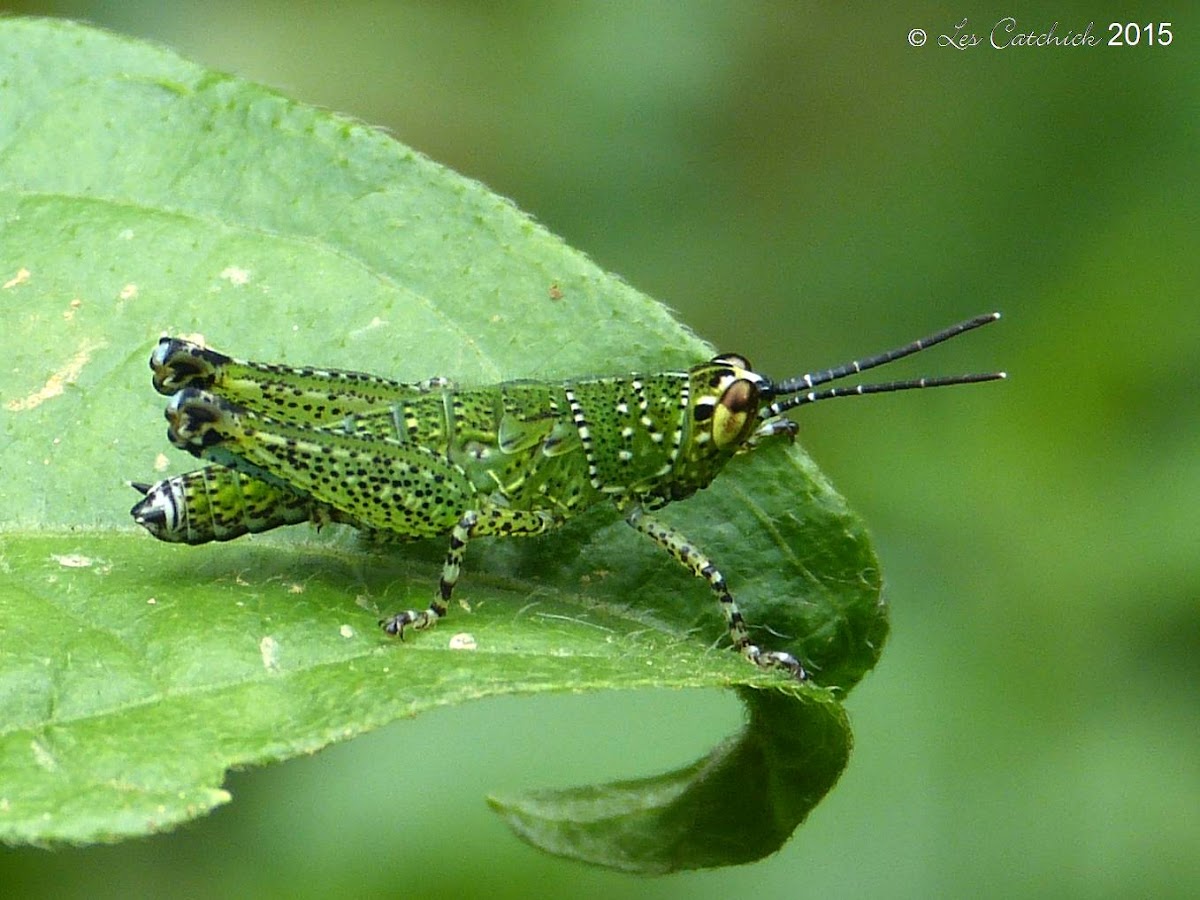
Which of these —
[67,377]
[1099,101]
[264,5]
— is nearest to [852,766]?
[67,377]

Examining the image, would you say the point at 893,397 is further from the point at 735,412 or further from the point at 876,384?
the point at 735,412

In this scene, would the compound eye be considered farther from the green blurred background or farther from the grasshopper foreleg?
the green blurred background

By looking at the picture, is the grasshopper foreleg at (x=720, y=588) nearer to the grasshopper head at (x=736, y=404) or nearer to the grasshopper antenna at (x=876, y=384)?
the grasshopper head at (x=736, y=404)

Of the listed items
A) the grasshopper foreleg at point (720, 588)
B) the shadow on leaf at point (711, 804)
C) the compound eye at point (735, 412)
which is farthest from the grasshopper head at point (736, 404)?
the shadow on leaf at point (711, 804)

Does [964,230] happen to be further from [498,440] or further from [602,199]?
[498,440]

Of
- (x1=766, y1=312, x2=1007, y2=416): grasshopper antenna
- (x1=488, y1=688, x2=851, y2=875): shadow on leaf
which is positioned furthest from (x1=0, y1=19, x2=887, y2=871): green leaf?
(x1=766, y1=312, x2=1007, y2=416): grasshopper antenna
